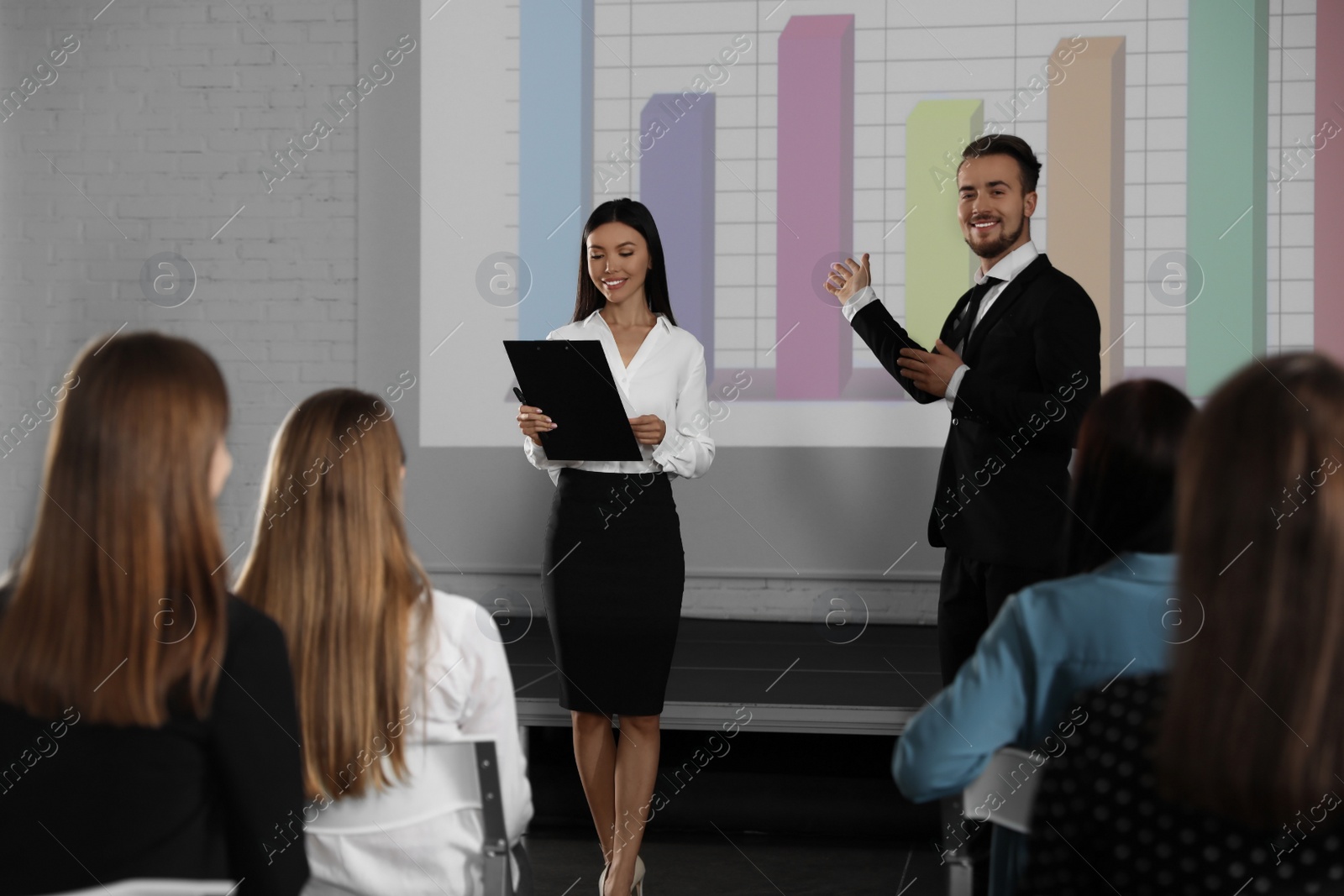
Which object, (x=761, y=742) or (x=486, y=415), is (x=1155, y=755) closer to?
(x=761, y=742)

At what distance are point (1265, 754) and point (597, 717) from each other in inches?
66.0

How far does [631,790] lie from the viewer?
2354 millimetres

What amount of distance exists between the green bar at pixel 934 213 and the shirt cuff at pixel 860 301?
1.32m

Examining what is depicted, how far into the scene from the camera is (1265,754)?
2.81 ft

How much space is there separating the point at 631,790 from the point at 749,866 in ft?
2.00

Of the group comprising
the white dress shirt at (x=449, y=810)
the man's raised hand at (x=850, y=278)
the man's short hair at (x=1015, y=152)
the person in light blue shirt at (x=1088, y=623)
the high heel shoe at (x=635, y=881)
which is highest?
the man's short hair at (x=1015, y=152)

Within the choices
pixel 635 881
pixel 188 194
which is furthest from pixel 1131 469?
pixel 188 194

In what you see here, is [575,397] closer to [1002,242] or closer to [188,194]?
[1002,242]

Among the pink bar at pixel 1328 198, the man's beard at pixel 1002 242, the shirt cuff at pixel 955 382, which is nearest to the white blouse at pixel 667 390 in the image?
the shirt cuff at pixel 955 382

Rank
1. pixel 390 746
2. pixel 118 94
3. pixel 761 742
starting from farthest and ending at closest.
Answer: pixel 118 94 → pixel 761 742 → pixel 390 746

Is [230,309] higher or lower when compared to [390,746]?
higher

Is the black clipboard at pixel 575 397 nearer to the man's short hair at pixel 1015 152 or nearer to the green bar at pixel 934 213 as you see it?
the man's short hair at pixel 1015 152

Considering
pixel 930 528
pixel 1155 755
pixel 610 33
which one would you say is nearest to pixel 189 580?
pixel 1155 755

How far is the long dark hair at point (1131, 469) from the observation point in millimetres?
1195
